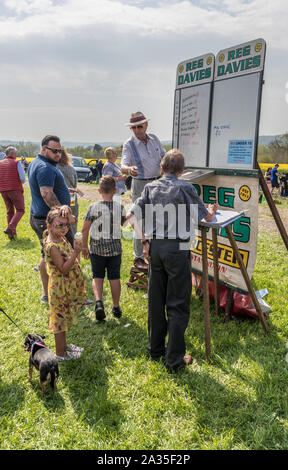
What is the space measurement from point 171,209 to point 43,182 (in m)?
1.65

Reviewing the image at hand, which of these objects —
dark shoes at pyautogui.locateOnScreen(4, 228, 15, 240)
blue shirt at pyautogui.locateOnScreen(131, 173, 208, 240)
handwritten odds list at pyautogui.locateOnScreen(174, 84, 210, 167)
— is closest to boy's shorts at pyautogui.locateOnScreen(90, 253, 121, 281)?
blue shirt at pyautogui.locateOnScreen(131, 173, 208, 240)

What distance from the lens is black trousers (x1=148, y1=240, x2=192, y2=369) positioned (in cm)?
284

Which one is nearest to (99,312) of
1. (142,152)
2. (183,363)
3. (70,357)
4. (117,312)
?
(117,312)

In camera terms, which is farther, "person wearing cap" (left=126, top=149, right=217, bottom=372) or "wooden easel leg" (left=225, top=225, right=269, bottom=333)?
"wooden easel leg" (left=225, top=225, right=269, bottom=333)

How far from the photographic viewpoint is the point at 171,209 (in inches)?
110

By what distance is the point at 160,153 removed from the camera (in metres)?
4.71

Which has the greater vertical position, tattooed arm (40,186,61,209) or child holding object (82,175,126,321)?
tattooed arm (40,186,61,209)

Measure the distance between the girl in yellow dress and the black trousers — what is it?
704 millimetres

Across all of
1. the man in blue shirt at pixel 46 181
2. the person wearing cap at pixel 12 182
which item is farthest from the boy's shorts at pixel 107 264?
the person wearing cap at pixel 12 182

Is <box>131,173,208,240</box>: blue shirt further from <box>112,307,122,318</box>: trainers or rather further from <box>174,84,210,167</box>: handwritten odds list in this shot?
<box>112,307,122,318</box>: trainers

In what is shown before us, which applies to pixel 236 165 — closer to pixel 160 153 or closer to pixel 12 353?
pixel 160 153

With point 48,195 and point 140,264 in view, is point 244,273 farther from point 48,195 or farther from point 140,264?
point 48,195

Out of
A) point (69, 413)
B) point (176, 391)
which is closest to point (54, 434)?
point (69, 413)

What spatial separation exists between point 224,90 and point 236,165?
0.83m
